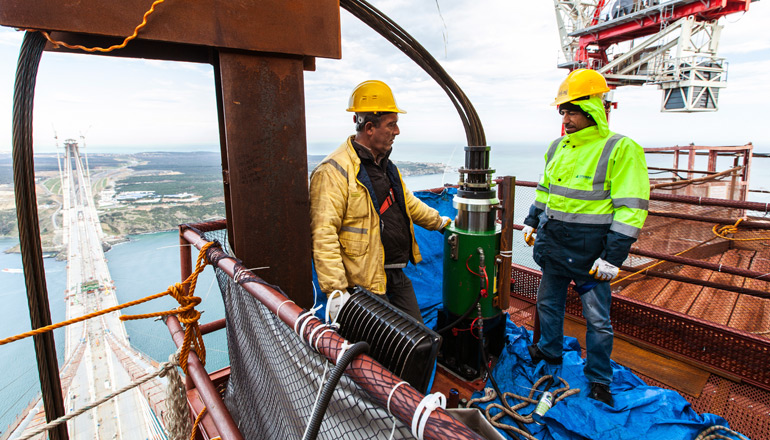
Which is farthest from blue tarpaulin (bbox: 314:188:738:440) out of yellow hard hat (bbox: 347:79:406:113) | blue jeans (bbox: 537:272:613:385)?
yellow hard hat (bbox: 347:79:406:113)

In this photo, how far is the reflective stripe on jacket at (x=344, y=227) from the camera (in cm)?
179

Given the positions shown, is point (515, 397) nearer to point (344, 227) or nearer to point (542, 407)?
point (542, 407)

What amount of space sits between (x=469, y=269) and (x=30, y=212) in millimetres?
2036

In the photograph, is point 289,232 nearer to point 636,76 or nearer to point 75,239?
point 636,76

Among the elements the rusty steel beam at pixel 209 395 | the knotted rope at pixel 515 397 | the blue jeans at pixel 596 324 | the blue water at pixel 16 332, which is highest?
the rusty steel beam at pixel 209 395

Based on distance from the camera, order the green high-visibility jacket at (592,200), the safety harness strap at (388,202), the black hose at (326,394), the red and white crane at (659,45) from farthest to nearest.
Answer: the red and white crane at (659,45), the safety harness strap at (388,202), the green high-visibility jacket at (592,200), the black hose at (326,394)

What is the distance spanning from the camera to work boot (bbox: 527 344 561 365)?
8.20ft

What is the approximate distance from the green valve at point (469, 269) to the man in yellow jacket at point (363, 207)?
12.8 inches

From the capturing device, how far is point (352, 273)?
1.97 m

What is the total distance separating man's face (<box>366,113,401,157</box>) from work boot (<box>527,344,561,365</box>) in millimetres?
1739

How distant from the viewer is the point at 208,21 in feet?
4.26

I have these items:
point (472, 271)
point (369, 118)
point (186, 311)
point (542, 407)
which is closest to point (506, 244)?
point (472, 271)

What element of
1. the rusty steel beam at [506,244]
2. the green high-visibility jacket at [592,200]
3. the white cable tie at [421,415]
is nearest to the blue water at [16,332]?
the rusty steel beam at [506,244]

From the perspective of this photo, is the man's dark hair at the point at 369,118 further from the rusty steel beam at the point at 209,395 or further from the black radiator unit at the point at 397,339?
the rusty steel beam at the point at 209,395
